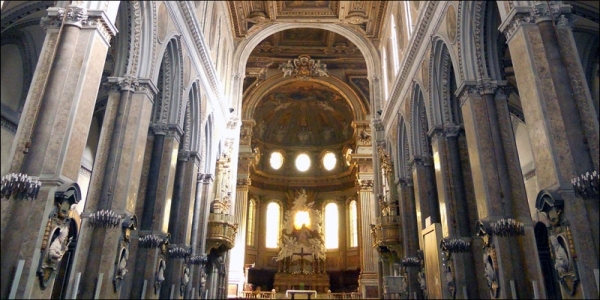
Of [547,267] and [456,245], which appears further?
[547,267]

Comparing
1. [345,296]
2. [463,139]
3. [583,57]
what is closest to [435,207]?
[463,139]

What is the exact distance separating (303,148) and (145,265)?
21728 millimetres

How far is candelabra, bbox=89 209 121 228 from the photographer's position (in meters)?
8.25

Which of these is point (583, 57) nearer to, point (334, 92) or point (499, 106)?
point (499, 106)

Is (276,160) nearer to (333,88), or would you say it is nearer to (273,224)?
(273,224)

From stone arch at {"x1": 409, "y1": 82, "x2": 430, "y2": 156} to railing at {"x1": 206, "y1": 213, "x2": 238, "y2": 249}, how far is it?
6.80 metres

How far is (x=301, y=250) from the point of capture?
2778 centimetres

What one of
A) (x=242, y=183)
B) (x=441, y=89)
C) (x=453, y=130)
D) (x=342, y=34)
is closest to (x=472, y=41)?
(x=441, y=89)

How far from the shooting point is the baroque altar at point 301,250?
26.5 metres

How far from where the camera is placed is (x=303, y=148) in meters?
31.6

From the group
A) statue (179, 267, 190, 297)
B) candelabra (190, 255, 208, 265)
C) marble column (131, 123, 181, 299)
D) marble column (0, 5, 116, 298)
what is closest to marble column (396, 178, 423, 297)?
candelabra (190, 255, 208, 265)

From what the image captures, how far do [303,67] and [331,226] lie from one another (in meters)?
11.1

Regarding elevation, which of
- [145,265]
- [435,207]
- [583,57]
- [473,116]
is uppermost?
[583,57]

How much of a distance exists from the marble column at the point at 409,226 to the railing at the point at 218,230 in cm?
609
